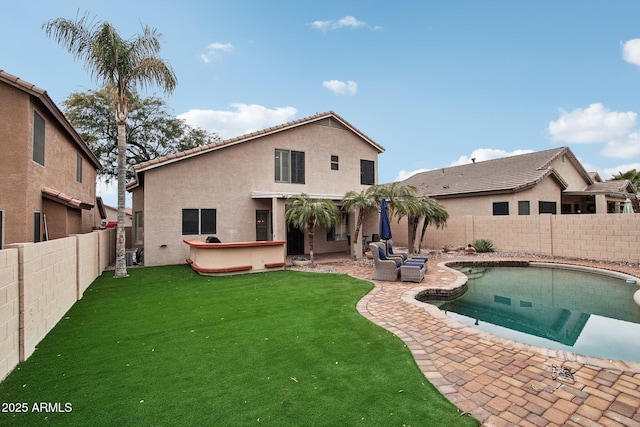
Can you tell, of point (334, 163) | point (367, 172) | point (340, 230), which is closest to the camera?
point (334, 163)

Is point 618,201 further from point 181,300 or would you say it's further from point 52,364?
point 52,364

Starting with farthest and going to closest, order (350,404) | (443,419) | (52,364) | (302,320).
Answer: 1. (302,320)
2. (52,364)
3. (350,404)
4. (443,419)

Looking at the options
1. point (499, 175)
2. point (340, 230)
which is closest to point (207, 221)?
point (340, 230)

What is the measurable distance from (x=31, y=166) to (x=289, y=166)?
10558 mm

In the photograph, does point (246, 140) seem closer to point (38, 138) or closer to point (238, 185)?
point (238, 185)

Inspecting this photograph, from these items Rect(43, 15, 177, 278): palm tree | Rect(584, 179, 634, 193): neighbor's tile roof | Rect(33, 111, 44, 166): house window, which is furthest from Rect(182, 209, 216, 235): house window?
Rect(584, 179, 634, 193): neighbor's tile roof

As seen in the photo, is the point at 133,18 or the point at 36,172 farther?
the point at 133,18

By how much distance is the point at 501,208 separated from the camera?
21.4 m

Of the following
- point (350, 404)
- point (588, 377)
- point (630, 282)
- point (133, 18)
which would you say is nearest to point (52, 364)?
point (350, 404)

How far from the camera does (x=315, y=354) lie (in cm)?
506

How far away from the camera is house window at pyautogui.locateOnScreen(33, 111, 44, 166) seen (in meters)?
10.4

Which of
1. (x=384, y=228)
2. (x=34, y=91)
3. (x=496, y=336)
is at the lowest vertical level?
(x=496, y=336)

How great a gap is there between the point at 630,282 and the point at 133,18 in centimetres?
2117

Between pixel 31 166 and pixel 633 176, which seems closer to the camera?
pixel 31 166
